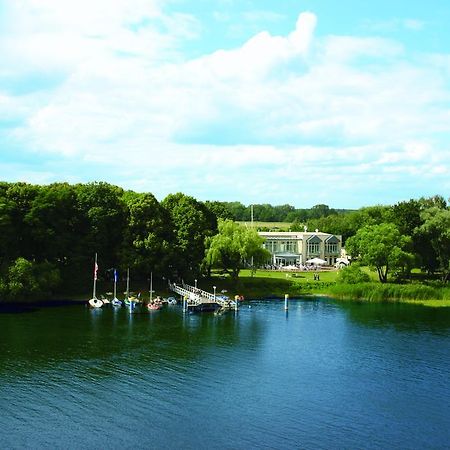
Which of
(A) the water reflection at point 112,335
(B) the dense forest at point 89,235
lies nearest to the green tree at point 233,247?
(B) the dense forest at point 89,235

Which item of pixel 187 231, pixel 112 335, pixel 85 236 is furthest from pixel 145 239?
pixel 112 335

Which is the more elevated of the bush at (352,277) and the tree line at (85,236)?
the tree line at (85,236)

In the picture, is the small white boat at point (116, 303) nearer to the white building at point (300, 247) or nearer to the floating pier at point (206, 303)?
the floating pier at point (206, 303)

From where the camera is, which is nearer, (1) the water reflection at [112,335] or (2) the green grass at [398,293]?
(1) the water reflection at [112,335]

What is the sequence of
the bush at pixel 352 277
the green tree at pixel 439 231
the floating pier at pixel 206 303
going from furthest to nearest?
the green tree at pixel 439 231 → the bush at pixel 352 277 → the floating pier at pixel 206 303

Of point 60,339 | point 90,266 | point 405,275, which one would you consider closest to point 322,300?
point 405,275

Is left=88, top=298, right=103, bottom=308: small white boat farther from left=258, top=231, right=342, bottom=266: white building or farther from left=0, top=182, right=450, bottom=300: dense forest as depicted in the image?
left=258, top=231, right=342, bottom=266: white building

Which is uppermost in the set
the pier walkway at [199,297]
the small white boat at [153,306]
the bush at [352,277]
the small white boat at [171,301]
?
the bush at [352,277]
